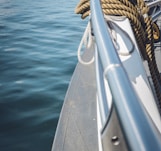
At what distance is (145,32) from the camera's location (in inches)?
72.7

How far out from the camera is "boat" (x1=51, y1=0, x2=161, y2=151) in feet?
2.14

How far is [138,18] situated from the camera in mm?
1744

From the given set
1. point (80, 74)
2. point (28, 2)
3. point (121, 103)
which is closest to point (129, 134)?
point (121, 103)

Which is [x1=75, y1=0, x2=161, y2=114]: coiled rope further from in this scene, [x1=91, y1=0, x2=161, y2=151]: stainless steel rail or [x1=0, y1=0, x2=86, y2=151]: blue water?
[x1=0, y1=0, x2=86, y2=151]: blue water

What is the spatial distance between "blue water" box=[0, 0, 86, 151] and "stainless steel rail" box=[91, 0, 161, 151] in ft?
7.42

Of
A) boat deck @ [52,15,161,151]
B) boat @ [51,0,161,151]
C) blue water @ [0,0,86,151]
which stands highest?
boat @ [51,0,161,151]

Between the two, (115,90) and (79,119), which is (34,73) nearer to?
(79,119)

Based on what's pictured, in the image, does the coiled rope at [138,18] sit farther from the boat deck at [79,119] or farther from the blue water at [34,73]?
the blue water at [34,73]

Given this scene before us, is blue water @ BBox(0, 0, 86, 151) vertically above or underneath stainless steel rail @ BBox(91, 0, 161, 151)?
underneath

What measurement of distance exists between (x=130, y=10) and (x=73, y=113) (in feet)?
2.57

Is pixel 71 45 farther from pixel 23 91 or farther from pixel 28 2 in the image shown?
pixel 28 2

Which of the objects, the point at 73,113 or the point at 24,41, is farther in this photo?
the point at 24,41

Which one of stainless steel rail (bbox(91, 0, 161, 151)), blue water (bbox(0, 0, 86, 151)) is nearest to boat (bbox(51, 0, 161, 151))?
stainless steel rail (bbox(91, 0, 161, 151))

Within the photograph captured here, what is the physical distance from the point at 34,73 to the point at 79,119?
317cm
